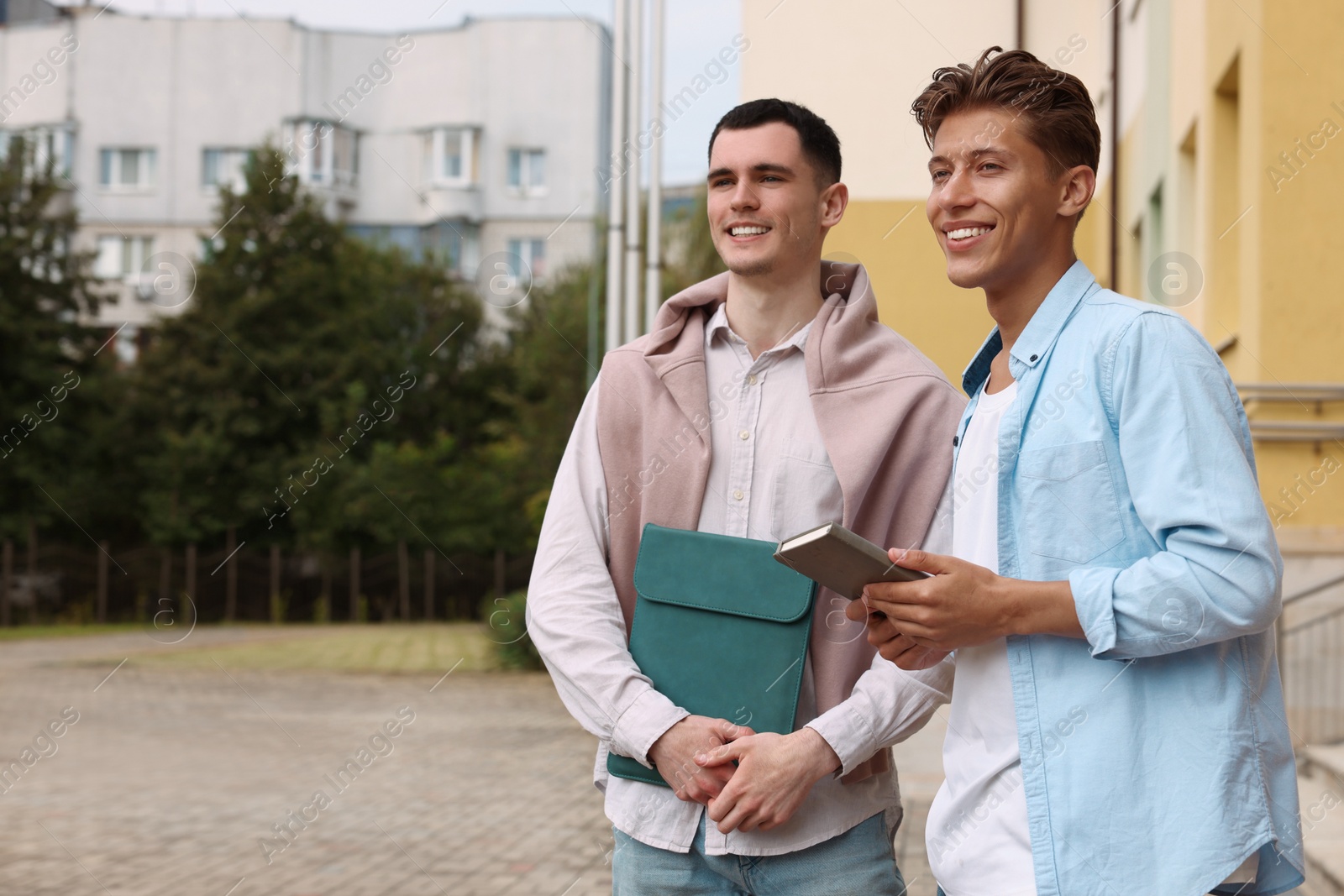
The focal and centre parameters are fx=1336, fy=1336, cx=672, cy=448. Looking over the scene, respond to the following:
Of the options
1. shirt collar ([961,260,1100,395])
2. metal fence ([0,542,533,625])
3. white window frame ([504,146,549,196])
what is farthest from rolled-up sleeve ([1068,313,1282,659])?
white window frame ([504,146,549,196])

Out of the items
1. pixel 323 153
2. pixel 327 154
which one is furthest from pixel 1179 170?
pixel 327 154

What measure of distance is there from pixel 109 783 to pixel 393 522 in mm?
23585

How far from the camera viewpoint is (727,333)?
265 centimetres

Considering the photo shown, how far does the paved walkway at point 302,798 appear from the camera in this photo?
6988 mm

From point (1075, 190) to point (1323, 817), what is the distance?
5.55 m

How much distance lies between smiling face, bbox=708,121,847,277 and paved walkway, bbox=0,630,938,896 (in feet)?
14.8

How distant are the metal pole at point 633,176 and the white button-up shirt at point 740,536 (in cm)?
576

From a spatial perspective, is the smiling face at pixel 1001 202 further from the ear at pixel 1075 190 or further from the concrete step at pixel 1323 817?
the concrete step at pixel 1323 817

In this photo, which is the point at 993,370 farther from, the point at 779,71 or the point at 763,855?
the point at 779,71

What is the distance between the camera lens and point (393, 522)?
3328 cm

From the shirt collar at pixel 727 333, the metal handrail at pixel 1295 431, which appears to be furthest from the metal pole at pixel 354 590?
the shirt collar at pixel 727 333

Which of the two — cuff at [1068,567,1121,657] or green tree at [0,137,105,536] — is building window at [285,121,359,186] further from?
cuff at [1068,567,1121,657]

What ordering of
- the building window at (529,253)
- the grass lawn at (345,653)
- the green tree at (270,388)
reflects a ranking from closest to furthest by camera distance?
the grass lawn at (345,653) < the green tree at (270,388) < the building window at (529,253)

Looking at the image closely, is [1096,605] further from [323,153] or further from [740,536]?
[323,153]
